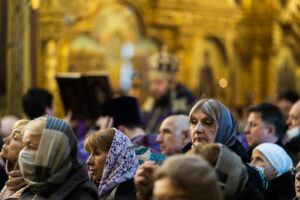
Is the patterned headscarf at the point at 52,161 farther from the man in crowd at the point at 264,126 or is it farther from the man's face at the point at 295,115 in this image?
the man's face at the point at 295,115

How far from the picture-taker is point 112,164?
12.1 ft

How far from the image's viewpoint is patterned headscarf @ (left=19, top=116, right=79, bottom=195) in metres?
3.25

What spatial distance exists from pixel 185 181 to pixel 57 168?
1084mm

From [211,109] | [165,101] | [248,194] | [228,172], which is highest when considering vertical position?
[211,109]

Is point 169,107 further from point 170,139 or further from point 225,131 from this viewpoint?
point 225,131

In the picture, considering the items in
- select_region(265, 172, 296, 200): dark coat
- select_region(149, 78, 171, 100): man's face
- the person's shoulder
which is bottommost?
select_region(265, 172, 296, 200): dark coat

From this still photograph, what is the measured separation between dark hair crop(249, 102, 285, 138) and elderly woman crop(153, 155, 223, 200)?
3.18 metres

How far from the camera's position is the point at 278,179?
4430 mm

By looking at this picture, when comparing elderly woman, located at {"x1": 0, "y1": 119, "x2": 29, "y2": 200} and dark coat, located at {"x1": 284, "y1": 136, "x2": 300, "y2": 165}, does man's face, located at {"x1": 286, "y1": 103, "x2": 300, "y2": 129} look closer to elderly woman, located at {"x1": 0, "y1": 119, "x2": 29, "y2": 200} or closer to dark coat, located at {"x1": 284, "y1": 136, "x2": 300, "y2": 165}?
dark coat, located at {"x1": 284, "y1": 136, "x2": 300, "y2": 165}

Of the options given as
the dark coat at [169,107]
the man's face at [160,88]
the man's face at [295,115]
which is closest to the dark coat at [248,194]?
the man's face at [295,115]

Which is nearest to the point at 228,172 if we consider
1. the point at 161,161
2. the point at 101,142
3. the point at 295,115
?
the point at 101,142

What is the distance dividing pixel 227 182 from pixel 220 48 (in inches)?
528

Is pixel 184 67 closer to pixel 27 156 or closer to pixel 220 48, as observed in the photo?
pixel 220 48

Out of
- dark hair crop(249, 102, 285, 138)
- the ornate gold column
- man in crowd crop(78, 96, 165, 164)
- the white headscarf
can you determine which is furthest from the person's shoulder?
the ornate gold column
